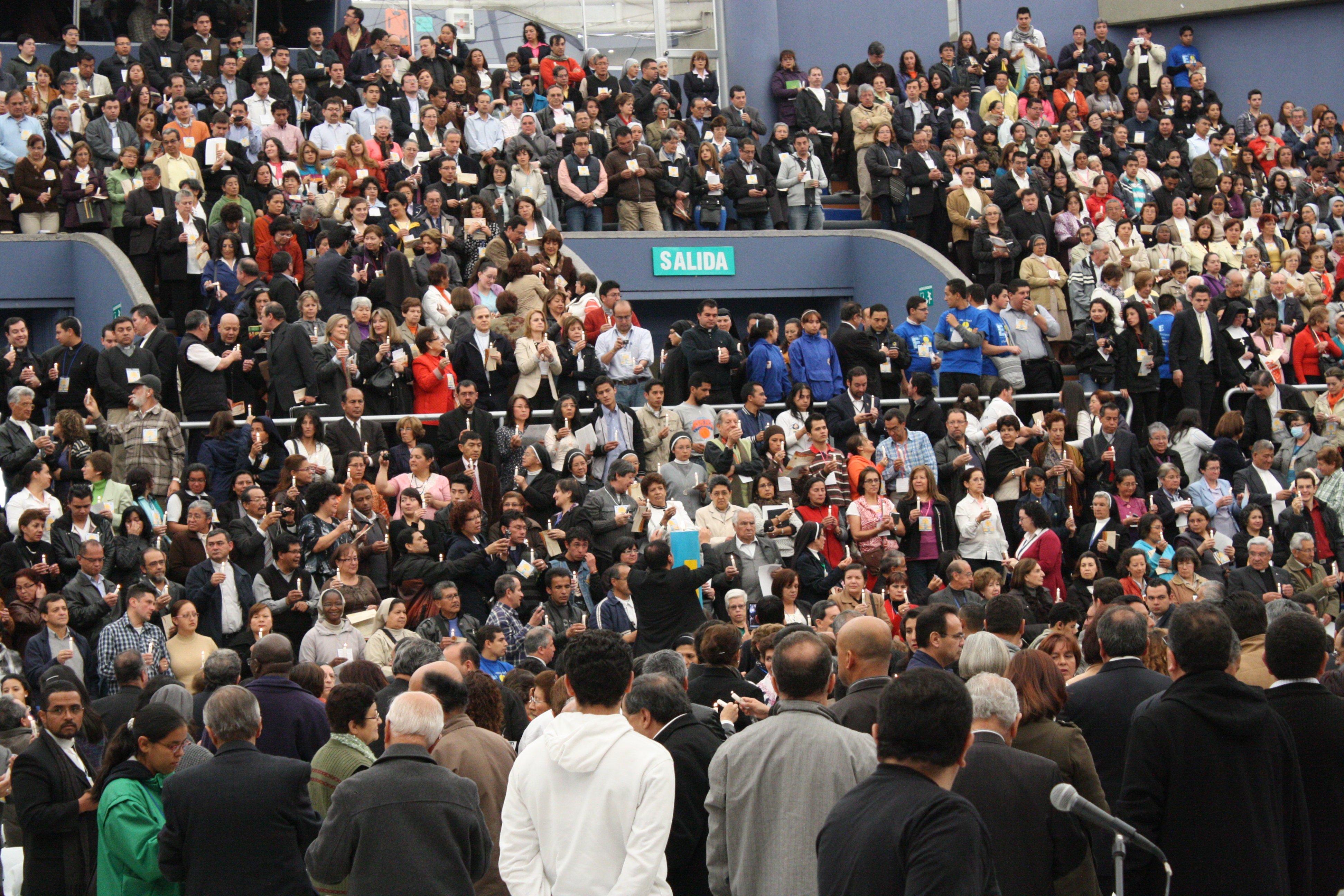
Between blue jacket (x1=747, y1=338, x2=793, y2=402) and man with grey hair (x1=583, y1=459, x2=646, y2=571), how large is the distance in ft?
8.00

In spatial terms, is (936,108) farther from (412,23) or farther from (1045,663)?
(1045,663)

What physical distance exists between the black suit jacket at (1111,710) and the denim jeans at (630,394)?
8709 millimetres

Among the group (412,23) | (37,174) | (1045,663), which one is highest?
(412,23)

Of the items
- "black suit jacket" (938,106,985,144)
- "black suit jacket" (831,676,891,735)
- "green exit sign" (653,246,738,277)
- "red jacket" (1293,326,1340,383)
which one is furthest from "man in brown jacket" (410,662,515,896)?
"black suit jacket" (938,106,985,144)

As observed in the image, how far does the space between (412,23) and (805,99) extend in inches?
229

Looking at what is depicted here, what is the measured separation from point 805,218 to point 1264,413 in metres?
6.44

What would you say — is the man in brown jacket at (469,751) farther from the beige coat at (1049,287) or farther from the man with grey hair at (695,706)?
the beige coat at (1049,287)

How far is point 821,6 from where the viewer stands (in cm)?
2414

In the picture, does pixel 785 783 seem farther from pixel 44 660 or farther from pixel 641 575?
pixel 44 660

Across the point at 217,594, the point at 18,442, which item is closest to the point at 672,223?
the point at 18,442

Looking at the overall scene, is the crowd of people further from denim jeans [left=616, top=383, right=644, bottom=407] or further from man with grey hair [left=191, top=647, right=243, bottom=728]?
denim jeans [left=616, top=383, right=644, bottom=407]

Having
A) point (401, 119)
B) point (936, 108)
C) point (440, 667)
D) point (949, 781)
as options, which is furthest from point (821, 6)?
point (949, 781)

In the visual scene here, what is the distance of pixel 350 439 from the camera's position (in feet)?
40.3

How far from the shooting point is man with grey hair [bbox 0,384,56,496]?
11.4 meters
